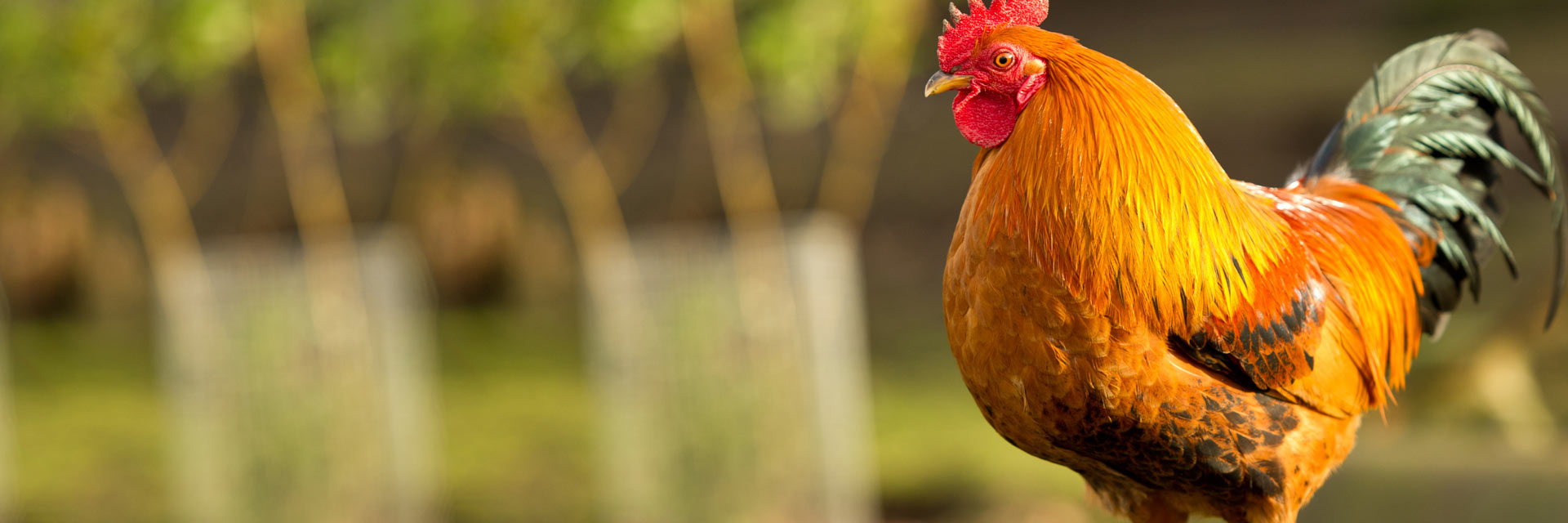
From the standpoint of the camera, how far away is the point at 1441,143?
101 centimetres

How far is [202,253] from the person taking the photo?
20.1 ft

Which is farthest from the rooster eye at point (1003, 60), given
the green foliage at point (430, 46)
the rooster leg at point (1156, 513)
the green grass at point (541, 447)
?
the green foliage at point (430, 46)

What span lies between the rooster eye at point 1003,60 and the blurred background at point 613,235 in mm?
2584

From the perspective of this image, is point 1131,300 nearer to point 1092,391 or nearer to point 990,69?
point 1092,391

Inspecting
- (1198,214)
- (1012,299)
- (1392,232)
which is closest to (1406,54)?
(1392,232)

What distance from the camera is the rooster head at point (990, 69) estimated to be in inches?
28.4

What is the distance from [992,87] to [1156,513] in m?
0.37

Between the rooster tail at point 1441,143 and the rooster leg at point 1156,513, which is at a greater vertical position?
the rooster tail at point 1441,143

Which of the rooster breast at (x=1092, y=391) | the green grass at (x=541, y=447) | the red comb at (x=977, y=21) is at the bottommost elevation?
the green grass at (x=541, y=447)

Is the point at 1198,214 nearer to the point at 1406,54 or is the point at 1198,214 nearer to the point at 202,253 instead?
the point at 1406,54

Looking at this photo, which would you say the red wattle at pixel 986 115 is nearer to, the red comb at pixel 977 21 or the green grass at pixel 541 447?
the red comb at pixel 977 21

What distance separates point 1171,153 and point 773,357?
3.38 meters

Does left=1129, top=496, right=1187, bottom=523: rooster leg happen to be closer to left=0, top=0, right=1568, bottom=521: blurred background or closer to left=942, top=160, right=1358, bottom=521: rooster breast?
left=942, top=160, right=1358, bottom=521: rooster breast

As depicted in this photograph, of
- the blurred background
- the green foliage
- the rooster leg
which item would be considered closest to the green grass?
the blurred background
